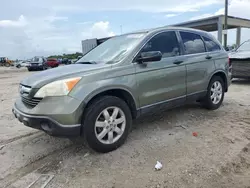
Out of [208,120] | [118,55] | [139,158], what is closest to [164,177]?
[139,158]

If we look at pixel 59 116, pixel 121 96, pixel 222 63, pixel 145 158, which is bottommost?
pixel 145 158

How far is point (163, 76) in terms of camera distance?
13.7ft

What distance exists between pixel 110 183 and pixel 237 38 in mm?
33073

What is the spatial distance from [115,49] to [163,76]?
3.05 feet

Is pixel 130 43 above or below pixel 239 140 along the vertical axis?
above

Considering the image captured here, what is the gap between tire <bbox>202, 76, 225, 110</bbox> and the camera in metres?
5.27

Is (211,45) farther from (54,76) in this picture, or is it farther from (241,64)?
(241,64)

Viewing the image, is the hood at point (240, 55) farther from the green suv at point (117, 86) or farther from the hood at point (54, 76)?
the hood at point (54, 76)

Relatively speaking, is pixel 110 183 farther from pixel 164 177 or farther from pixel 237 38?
pixel 237 38

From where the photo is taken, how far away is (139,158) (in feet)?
11.0

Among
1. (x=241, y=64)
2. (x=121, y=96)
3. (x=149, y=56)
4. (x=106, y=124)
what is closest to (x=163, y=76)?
(x=149, y=56)

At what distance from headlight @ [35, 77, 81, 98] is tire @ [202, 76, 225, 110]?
3126 mm

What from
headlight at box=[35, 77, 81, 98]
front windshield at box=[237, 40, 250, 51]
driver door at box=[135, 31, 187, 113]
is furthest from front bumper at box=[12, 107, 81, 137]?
front windshield at box=[237, 40, 250, 51]

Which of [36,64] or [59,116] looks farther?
[36,64]
